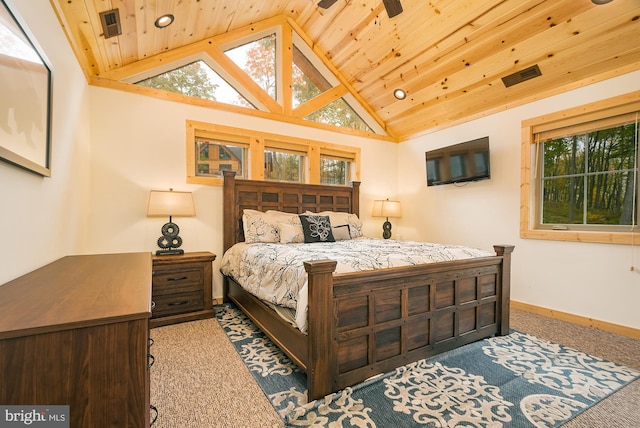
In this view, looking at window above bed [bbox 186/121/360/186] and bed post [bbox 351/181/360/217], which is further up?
window above bed [bbox 186/121/360/186]

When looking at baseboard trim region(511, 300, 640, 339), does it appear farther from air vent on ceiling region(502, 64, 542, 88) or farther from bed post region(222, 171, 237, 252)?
bed post region(222, 171, 237, 252)

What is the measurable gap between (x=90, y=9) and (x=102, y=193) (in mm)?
1687

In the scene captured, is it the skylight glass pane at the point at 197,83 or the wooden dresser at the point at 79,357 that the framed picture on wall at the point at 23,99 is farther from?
the skylight glass pane at the point at 197,83

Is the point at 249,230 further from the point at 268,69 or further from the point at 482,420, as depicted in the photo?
the point at 482,420

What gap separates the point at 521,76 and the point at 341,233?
108 inches

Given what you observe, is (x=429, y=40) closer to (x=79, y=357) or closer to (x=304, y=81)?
(x=304, y=81)

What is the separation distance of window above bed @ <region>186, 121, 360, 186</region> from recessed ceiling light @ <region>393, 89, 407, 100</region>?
39.7 inches

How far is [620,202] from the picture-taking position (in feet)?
9.34

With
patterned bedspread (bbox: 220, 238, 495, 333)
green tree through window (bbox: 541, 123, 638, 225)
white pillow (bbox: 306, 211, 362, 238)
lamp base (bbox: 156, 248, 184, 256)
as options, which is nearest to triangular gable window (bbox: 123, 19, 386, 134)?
white pillow (bbox: 306, 211, 362, 238)

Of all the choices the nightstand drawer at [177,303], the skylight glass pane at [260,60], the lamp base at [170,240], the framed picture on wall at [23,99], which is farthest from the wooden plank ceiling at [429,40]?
the nightstand drawer at [177,303]

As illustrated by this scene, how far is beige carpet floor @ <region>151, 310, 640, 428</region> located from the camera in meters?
1.56

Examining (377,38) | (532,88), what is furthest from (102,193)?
(532,88)

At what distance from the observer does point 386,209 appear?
4.68 m

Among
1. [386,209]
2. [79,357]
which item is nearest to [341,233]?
[386,209]
